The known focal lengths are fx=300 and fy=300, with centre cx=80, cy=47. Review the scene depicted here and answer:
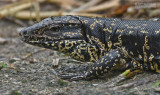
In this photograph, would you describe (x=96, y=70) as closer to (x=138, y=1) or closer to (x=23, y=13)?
(x=138, y=1)

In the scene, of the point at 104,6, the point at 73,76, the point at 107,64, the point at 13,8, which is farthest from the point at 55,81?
the point at 13,8

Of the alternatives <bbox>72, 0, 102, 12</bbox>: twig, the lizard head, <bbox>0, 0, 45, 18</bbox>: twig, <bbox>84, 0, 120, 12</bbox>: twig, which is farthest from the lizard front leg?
<bbox>0, 0, 45, 18</bbox>: twig

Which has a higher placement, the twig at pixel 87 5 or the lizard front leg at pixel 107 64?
the twig at pixel 87 5

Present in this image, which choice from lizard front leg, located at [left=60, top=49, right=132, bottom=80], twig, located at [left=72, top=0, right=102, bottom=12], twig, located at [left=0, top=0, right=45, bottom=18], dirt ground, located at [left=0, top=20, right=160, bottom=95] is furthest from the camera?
twig, located at [left=0, top=0, right=45, bottom=18]

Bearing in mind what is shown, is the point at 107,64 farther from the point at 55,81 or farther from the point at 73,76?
the point at 55,81

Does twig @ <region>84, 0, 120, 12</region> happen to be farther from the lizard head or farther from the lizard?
the lizard head

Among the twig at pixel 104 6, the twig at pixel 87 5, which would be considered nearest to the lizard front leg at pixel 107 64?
the twig at pixel 104 6

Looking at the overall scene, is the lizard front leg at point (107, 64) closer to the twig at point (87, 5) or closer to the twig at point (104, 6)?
the twig at point (104, 6)
